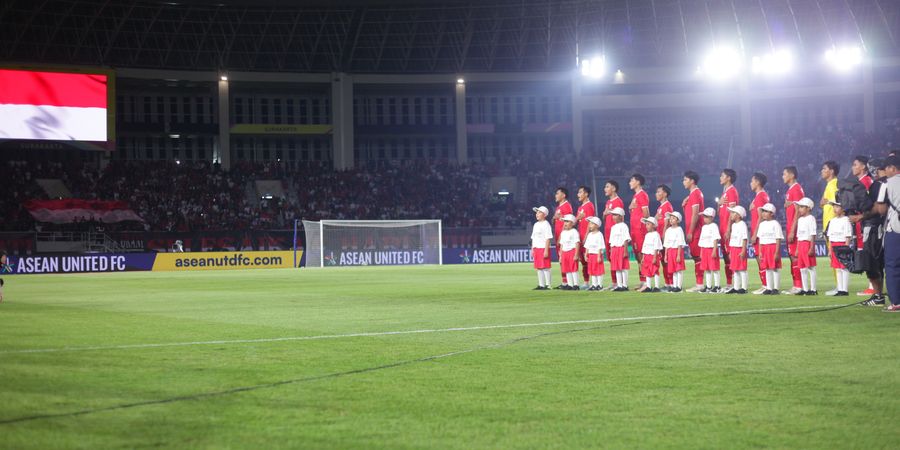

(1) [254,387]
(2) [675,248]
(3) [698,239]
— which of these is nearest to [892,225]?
(2) [675,248]

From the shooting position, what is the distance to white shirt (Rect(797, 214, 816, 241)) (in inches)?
716

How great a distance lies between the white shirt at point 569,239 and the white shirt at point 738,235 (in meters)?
3.32

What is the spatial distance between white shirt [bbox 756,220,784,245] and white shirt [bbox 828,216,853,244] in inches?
41.1

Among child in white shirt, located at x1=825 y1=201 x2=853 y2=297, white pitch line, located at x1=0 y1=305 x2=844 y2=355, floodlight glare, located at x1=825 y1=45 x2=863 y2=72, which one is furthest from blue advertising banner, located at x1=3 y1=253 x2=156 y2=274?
floodlight glare, located at x1=825 y1=45 x2=863 y2=72

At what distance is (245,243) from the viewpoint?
49.0 m

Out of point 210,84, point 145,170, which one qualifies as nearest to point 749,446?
point 145,170

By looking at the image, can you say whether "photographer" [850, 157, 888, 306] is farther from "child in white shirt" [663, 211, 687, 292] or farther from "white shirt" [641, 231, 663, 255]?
"white shirt" [641, 231, 663, 255]

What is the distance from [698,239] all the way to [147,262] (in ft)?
104

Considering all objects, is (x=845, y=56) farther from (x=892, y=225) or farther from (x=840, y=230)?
(x=892, y=225)

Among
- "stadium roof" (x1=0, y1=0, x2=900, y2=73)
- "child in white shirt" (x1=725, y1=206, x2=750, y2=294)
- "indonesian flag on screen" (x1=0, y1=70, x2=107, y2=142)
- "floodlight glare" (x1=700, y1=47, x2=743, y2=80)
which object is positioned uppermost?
"stadium roof" (x1=0, y1=0, x2=900, y2=73)

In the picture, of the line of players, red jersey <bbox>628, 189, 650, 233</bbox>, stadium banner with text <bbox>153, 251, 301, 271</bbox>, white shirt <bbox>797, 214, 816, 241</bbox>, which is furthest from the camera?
stadium banner with text <bbox>153, 251, 301, 271</bbox>

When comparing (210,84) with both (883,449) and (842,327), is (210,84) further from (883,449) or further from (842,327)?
(883,449)

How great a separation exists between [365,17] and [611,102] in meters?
20.1

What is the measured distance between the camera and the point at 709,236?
19750 millimetres
